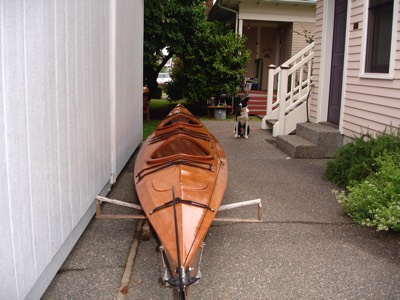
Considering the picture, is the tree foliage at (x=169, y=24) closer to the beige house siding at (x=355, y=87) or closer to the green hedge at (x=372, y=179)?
the beige house siding at (x=355, y=87)

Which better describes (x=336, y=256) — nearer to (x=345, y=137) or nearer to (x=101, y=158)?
(x=101, y=158)

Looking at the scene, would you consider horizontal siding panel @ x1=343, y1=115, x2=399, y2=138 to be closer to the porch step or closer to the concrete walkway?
the porch step

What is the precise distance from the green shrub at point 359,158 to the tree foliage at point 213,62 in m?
7.99

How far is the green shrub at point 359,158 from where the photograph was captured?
595 centimetres

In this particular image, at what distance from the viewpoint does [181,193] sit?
3.81m

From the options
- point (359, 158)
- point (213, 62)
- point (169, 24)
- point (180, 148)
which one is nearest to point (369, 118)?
point (359, 158)

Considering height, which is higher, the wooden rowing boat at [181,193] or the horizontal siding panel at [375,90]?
the horizontal siding panel at [375,90]

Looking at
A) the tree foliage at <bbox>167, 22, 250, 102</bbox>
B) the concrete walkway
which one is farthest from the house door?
the tree foliage at <bbox>167, 22, 250, 102</bbox>

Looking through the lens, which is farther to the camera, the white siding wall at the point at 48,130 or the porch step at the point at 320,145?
the porch step at the point at 320,145

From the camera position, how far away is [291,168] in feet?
25.7

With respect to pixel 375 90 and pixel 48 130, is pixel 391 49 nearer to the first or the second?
pixel 375 90

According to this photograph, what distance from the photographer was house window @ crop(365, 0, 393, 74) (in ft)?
23.5

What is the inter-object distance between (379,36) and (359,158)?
7.62ft

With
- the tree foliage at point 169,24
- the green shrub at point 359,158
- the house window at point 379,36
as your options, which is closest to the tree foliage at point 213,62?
the tree foliage at point 169,24
